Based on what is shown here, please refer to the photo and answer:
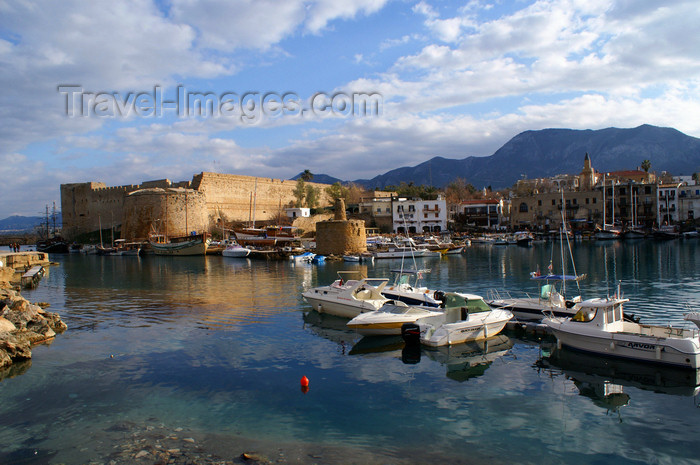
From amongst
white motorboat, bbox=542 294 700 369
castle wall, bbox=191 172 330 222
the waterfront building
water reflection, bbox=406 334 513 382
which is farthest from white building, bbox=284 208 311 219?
white motorboat, bbox=542 294 700 369

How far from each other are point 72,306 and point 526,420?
18029 millimetres

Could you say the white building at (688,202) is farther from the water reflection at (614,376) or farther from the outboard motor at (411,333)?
the outboard motor at (411,333)

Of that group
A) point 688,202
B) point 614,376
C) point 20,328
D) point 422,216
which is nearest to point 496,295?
point 614,376

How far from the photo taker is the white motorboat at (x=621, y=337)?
994cm

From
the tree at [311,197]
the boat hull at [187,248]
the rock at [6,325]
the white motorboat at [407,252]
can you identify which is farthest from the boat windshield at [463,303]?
the tree at [311,197]

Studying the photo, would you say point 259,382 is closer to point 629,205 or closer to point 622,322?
point 622,322

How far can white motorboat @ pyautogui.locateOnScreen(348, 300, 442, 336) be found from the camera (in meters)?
13.2

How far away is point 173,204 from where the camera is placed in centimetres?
5688

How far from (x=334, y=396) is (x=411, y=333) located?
12.3 feet

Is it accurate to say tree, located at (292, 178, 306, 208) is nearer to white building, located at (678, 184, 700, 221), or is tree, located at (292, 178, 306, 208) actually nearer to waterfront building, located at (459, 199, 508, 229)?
waterfront building, located at (459, 199, 508, 229)

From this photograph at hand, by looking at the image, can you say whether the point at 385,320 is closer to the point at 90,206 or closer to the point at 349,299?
the point at 349,299

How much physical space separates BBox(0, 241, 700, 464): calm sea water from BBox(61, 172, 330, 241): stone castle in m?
42.5

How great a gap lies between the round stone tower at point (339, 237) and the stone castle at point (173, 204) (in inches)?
817

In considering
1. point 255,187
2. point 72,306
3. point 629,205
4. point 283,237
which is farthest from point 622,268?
point 255,187
